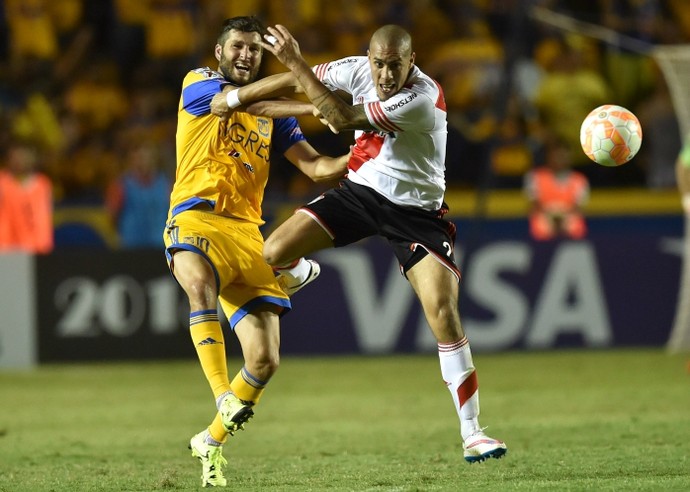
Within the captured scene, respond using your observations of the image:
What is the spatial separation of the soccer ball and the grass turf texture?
5.60 feet

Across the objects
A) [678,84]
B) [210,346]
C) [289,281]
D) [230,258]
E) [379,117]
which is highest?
[678,84]

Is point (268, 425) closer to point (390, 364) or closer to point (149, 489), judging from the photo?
point (149, 489)

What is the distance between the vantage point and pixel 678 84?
13242mm

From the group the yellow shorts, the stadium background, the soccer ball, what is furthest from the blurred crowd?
the yellow shorts

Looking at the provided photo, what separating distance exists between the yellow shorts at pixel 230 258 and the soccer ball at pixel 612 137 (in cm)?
199

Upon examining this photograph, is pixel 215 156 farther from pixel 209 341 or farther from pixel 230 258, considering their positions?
pixel 209 341

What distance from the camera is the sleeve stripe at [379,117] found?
6422 mm

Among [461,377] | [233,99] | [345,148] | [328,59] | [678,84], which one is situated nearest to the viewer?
[461,377]

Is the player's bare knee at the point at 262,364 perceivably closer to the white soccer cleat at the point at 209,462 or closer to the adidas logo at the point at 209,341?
the adidas logo at the point at 209,341

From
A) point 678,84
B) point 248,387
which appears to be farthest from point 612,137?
point 678,84

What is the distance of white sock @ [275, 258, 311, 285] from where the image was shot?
23.6 feet

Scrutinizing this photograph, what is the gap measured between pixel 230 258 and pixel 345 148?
8327 mm

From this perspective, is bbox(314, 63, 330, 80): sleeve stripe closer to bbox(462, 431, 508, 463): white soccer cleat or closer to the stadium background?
bbox(462, 431, 508, 463): white soccer cleat

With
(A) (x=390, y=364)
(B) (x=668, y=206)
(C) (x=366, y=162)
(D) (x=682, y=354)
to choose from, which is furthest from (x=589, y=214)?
(C) (x=366, y=162)
